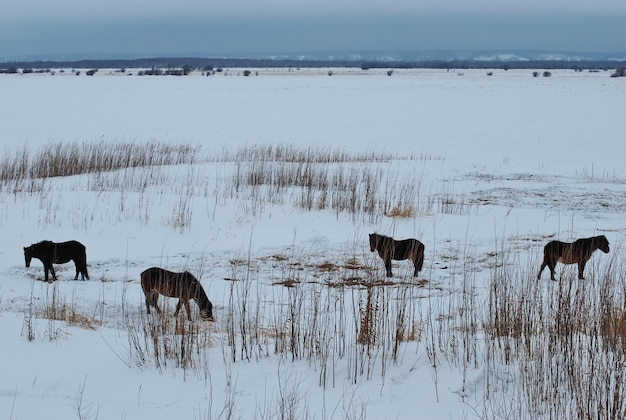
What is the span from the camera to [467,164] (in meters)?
20.8

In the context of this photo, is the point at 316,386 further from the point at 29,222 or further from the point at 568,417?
the point at 29,222

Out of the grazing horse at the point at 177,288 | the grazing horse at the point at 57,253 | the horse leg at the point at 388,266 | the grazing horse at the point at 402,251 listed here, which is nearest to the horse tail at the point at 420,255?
the grazing horse at the point at 402,251

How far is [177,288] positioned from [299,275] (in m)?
2.19

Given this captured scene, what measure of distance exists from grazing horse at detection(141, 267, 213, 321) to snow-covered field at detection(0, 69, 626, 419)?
0.71 ft

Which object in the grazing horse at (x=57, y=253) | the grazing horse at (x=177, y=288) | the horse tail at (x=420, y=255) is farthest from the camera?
the horse tail at (x=420, y=255)

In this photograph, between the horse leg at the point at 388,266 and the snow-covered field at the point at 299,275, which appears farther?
the horse leg at the point at 388,266

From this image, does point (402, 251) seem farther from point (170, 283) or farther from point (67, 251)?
point (67, 251)

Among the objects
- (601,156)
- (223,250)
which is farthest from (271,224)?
(601,156)

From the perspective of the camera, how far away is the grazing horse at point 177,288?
22.1 feet

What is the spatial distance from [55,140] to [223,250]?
1770 centimetres

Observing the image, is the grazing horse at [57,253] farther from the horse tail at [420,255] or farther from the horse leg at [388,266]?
the horse tail at [420,255]

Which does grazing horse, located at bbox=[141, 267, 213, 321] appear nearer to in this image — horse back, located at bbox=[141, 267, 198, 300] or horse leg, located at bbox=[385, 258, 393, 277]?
horse back, located at bbox=[141, 267, 198, 300]

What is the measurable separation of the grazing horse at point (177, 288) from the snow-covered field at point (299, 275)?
0.71 ft

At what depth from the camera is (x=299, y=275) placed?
862 cm
